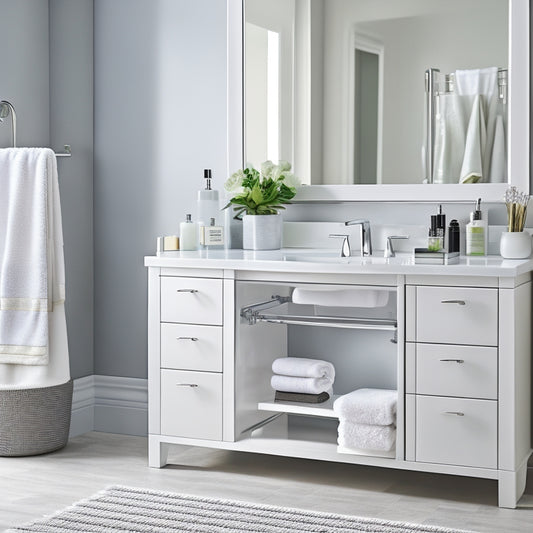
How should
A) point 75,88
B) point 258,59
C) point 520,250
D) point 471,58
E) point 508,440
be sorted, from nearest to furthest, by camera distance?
point 508,440 → point 520,250 → point 471,58 → point 258,59 → point 75,88

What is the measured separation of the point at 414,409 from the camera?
9.16ft

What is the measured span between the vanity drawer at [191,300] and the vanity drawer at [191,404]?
181 mm

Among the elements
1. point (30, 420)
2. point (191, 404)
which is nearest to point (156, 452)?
point (191, 404)

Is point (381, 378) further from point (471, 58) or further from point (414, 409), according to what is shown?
point (471, 58)

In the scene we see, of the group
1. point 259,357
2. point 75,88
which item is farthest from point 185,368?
point 75,88

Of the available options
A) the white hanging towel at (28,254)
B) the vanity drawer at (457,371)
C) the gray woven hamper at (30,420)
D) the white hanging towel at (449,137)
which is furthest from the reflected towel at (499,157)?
the gray woven hamper at (30,420)

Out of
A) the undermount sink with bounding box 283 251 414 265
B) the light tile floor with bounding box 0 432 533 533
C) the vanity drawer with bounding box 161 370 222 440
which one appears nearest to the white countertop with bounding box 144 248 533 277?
the undermount sink with bounding box 283 251 414 265

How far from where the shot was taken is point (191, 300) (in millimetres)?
3084

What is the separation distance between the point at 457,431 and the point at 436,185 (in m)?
0.85

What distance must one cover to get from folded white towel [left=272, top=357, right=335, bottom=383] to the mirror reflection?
644 mm

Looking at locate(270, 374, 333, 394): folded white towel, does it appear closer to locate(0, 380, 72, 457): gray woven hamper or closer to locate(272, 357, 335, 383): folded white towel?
locate(272, 357, 335, 383): folded white towel

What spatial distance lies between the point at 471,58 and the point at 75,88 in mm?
1553

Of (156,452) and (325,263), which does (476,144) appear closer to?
(325,263)

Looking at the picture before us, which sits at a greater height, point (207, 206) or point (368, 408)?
point (207, 206)
